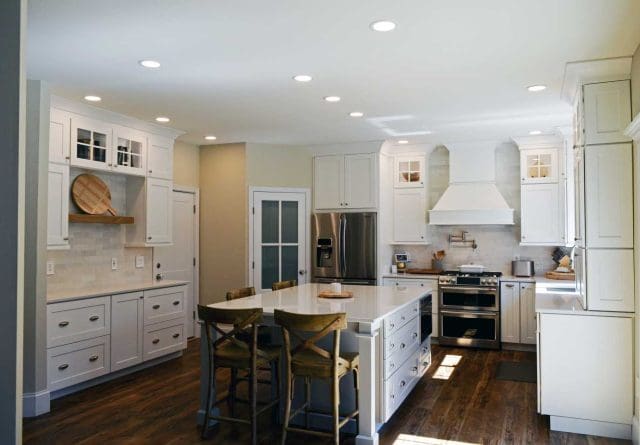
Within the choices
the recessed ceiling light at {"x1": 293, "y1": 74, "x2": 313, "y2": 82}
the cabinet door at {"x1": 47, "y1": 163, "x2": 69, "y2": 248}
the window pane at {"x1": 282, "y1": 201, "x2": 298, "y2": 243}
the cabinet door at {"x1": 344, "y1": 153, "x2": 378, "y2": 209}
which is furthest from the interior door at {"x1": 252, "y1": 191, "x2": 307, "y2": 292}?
the recessed ceiling light at {"x1": 293, "y1": 74, "x2": 313, "y2": 82}

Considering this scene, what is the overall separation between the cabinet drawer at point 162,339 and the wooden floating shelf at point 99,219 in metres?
1.13

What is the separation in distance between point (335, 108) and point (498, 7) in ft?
8.09

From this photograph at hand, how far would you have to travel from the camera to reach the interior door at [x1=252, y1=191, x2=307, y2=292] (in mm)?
7012

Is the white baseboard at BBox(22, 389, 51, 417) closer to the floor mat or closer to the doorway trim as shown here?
the doorway trim

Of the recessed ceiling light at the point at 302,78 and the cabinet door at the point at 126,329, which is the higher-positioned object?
the recessed ceiling light at the point at 302,78

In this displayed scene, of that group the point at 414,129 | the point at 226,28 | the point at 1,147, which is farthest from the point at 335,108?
the point at 1,147

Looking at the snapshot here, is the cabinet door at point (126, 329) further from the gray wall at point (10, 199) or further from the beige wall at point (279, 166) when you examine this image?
the gray wall at point (10, 199)

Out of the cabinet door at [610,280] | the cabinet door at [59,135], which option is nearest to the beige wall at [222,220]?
the cabinet door at [59,135]

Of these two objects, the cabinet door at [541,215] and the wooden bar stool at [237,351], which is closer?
the wooden bar stool at [237,351]

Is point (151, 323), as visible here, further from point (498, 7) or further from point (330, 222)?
point (498, 7)

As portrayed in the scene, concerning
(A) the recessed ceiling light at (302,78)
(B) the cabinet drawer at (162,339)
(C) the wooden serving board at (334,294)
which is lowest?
(B) the cabinet drawer at (162,339)

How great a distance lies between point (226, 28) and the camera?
3.20m

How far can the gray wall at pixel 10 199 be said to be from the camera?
176cm

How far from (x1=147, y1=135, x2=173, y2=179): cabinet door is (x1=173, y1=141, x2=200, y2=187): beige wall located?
0.59m
